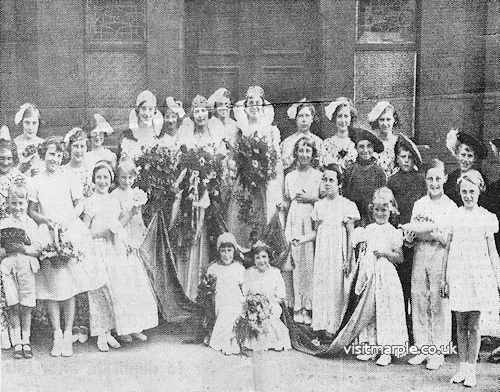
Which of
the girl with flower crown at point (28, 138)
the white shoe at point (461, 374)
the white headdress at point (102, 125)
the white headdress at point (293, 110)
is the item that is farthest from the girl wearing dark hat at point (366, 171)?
the girl with flower crown at point (28, 138)

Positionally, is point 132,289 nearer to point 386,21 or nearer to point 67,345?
point 67,345

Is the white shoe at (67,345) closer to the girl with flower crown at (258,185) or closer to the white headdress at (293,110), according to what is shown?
the girl with flower crown at (258,185)

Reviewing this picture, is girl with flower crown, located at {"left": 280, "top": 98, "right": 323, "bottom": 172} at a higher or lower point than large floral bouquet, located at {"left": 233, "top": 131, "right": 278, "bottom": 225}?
higher

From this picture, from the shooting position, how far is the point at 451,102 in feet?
13.3

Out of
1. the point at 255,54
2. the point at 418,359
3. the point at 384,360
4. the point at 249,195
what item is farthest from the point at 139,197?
the point at 418,359

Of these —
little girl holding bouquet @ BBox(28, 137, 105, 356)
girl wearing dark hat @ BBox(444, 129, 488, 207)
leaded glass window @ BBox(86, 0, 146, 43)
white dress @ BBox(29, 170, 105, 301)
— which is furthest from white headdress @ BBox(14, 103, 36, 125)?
girl wearing dark hat @ BBox(444, 129, 488, 207)

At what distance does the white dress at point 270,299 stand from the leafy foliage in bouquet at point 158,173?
527 mm

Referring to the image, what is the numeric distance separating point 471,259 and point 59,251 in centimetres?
189

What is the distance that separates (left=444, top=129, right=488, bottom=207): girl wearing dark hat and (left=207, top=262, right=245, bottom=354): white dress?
1.08 m

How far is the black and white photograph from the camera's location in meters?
4.02

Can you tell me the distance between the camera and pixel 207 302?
4.16 m

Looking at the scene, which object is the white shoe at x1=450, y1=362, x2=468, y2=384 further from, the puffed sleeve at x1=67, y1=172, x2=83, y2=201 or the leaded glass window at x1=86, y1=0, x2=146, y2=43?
the leaded glass window at x1=86, y1=0, x2=146, y2=43

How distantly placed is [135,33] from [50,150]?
2.17 feet

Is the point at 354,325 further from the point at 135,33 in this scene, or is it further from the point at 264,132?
the point at 135,33
